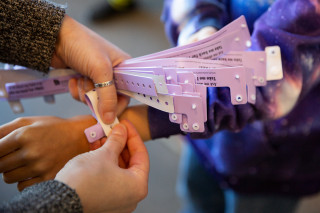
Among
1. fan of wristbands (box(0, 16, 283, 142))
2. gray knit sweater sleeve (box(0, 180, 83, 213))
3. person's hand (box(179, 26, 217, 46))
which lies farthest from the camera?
A: person's hand (box(179, 26, 217, 46))

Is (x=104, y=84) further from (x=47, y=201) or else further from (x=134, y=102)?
(x=47, y=201)

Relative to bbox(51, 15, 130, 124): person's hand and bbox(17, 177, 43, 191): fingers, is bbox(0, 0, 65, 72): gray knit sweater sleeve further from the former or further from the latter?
bbox(17, 177, 43, 191): fingers

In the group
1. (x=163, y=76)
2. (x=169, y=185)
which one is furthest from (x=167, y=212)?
(x=163, y=76)

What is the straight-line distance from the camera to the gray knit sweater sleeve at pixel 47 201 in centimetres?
37

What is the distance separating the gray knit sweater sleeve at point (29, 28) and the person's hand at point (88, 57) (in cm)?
2

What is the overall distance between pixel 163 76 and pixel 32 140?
0.79 ft

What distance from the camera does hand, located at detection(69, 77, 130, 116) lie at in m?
0.58

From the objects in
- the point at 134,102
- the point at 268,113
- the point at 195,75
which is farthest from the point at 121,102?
the point at 268,113

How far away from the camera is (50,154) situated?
0.53 metres

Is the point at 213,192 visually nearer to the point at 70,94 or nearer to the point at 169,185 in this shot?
the point at 169,185

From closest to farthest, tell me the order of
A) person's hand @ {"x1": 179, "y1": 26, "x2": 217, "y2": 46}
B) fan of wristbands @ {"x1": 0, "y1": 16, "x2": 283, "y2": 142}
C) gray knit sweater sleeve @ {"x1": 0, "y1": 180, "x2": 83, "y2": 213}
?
gray knit sweater sleeve @ {"x1": 0, "y1": 180, "x2": 83, "y2": 213} < fan of wristbands @ {"x1": 0, "y1": 16, "x2": 283, "y2": 142} < person's hand @ {"x1": 179, "y1": 26, "x2": 217, "y2": 46}

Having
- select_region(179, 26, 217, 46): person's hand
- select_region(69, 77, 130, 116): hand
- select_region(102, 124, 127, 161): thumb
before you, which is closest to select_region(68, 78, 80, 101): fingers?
select_region(69, 77, 130, 116): hand

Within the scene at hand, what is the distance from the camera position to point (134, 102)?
0.59 meters

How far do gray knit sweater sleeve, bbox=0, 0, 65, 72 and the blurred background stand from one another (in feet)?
0.13
